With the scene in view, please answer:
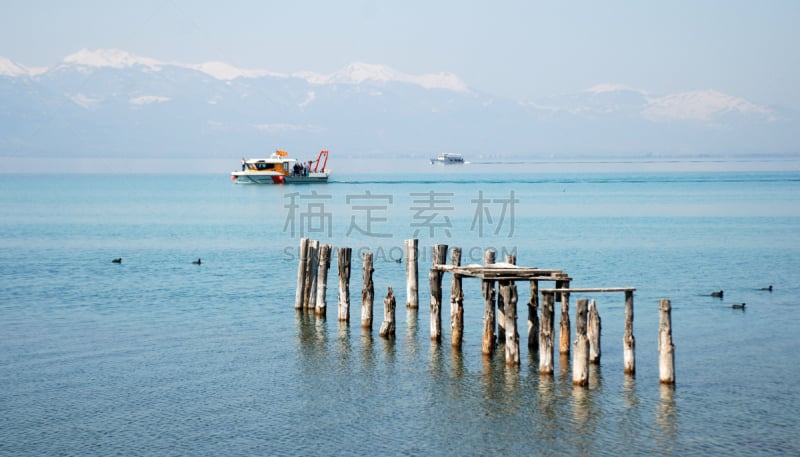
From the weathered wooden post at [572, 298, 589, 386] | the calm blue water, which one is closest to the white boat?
the calm blue water

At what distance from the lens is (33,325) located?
98.4 feet

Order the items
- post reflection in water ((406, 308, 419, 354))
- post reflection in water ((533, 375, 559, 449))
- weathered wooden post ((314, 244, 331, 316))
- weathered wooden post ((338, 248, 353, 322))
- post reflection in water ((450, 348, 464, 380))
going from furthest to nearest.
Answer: weathered wooden post ((314, 244, 331, 316)) < weathered wooden post ((338, 248, 353, 322)) < post reflection in water ((406, 308, 419, 354)) < post reflection in water ((450, 348, 464, 380)) < post reflection in water ((533, 375, 559, 449))

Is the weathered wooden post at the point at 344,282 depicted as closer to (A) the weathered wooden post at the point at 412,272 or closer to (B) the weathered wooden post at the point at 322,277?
(B) the weathered wooden post at the point at 322,277

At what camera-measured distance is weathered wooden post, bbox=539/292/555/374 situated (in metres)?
22.1

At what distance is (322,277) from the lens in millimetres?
29625

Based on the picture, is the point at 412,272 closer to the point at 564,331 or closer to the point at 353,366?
the point at 353,366

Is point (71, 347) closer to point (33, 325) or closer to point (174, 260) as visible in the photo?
point (33, 325)

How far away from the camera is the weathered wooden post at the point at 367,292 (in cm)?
2739

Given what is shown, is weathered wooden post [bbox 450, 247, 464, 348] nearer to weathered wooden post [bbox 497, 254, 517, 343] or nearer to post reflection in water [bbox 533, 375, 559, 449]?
weathered wooden post [bbox 497, 254, 517, 343]

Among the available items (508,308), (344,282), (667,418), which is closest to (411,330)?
(344,282)

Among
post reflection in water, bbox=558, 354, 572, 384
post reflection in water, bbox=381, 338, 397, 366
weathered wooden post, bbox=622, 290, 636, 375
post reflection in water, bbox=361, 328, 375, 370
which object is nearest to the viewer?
weathered wooden post, bbox=622, 290, 636, 375

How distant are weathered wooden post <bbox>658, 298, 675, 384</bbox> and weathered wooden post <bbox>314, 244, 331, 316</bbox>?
34.7 feet

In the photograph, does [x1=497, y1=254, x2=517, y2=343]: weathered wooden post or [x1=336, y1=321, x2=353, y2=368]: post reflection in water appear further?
[x1=336, y1=321, x2=353, y2=368]: post reflection in water

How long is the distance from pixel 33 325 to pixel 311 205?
66380 millimetres
